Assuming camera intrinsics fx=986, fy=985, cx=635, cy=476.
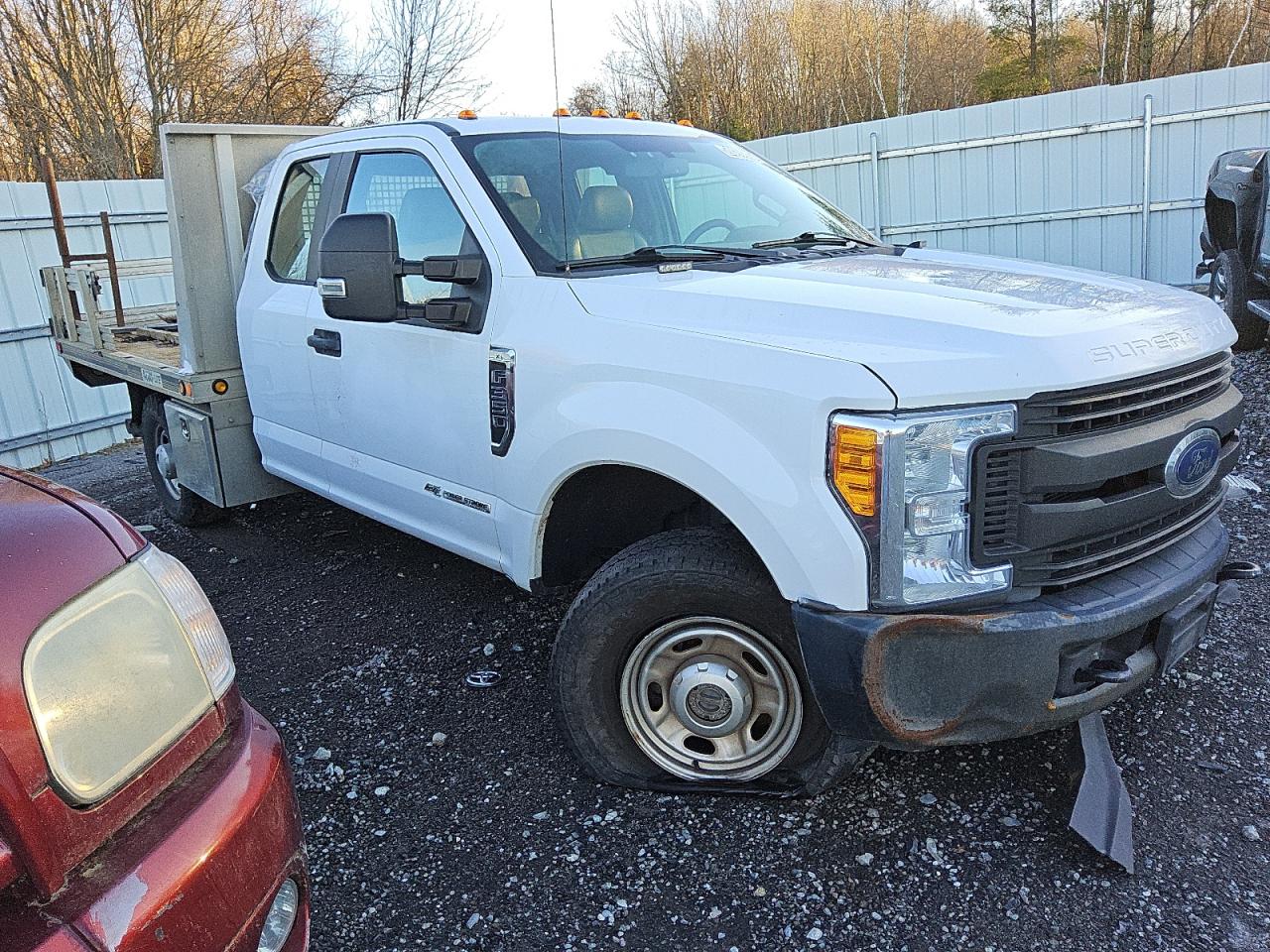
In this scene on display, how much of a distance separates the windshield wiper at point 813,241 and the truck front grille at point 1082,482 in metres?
1.51

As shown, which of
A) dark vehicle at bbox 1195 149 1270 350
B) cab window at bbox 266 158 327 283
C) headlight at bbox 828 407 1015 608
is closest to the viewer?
headlight at bbox 828 407 1015 608

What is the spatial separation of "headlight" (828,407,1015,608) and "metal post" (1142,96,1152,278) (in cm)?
1061

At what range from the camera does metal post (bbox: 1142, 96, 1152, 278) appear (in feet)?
36.9

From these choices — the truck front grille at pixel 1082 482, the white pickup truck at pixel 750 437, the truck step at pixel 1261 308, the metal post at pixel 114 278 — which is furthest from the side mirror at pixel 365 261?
the truck step at pixel 1261 308

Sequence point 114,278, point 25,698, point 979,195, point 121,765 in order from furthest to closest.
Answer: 1. point 979,195
2. point 114,278
3. point 121,765
4. point 25,698

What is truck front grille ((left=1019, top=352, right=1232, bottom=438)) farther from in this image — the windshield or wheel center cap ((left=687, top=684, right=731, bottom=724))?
the windshield

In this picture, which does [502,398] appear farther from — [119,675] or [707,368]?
[119,675]

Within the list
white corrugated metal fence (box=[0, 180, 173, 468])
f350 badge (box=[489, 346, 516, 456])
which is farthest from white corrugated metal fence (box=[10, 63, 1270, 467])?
f350 badge (box=[489, 346, 516, 456])

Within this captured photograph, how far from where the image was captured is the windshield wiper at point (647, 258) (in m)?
3.26

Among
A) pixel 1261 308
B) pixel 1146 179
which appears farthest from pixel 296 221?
pixel 1146 179

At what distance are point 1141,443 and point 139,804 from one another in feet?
7.42

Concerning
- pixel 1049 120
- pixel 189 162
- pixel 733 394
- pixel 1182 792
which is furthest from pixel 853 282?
pixel 1049 120

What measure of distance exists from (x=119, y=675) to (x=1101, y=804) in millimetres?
2387

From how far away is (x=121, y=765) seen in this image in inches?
58.5
